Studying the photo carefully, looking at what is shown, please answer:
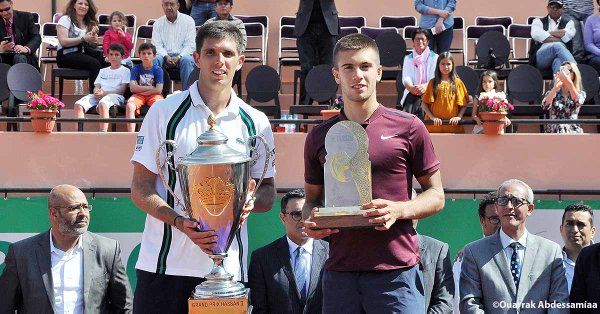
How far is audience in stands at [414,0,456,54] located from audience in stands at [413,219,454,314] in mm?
6849

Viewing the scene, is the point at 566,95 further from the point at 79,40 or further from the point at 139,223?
the point at 79,40

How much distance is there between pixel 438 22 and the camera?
1320cm

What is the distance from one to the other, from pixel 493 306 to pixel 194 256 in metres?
2.57

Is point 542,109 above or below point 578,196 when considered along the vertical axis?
above

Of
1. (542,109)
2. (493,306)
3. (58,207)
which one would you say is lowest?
(493,306)

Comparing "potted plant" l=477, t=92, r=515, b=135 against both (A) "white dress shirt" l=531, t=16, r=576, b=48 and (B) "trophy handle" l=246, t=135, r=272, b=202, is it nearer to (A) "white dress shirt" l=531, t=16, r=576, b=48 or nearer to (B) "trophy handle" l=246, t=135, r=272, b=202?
(A) "white dress shirt" l=531, t=16, r=576, b=48

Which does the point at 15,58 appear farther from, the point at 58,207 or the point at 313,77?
the point at 58,207

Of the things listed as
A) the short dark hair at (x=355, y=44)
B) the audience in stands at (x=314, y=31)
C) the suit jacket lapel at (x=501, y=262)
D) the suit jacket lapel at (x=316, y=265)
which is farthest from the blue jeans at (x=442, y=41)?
the short dark hair at (x=355, y=44)

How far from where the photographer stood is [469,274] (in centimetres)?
659

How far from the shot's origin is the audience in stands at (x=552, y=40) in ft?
41.7

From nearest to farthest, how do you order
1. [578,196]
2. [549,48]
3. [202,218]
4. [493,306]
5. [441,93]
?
[202,218], [493,306], [578,196], [441,93], [549,48]

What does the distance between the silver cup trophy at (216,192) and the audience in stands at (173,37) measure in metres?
8.49

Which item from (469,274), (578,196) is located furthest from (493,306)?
(578,196)

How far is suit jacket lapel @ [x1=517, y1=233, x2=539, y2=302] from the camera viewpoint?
6477 mm
